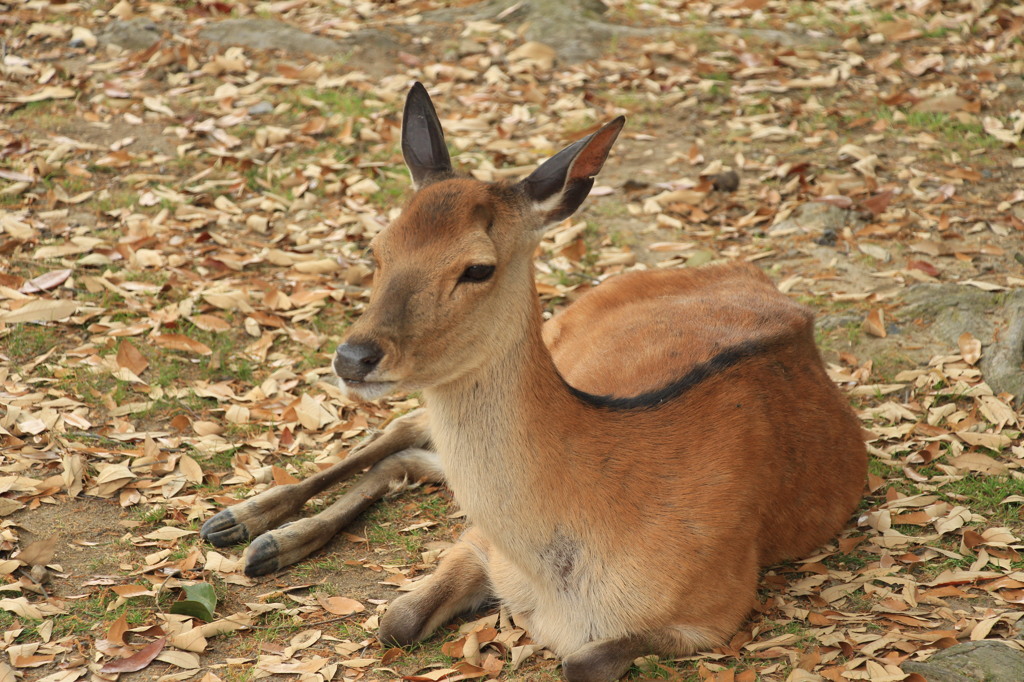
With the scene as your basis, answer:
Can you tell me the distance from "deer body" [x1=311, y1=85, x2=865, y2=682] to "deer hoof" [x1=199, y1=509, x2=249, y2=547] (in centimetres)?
97

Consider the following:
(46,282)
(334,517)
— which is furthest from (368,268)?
(334,517)

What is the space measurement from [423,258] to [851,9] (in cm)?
864

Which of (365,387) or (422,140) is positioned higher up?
(422,140)

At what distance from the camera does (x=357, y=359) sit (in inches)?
129

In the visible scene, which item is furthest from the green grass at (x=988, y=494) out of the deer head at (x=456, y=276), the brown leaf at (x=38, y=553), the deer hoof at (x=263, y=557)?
the brown leaf at (x=38, y=553)

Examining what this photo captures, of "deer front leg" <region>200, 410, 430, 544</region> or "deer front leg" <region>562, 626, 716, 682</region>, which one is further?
"deer front leg" <region>200, 410, 430, 544</region>

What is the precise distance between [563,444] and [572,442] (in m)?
0.04

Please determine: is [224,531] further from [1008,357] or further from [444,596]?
[1008,357]

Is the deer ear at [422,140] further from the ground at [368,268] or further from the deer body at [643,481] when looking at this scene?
the ground at [368,268]

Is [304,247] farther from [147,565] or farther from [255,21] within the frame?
[255,21]

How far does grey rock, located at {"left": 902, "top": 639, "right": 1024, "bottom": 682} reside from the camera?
3.43m

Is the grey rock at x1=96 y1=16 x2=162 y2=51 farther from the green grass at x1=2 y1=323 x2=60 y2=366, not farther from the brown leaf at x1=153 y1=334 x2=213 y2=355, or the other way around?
the brown leaf at x1=153 y1=334 x2=213 y2=355

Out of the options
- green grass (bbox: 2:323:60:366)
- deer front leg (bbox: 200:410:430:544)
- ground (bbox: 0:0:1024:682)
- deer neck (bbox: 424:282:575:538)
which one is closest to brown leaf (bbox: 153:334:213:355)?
ground (bbox: 0:0:1024:682)

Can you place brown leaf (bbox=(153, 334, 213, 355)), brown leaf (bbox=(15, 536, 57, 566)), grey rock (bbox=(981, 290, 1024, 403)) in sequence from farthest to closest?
brown leaf (bbox=(153, 334, 213, 355)), grey rock (bbox=(981, 290, 1024, 403)), brown leaf (bbox=(15, 536, 57, 566))
